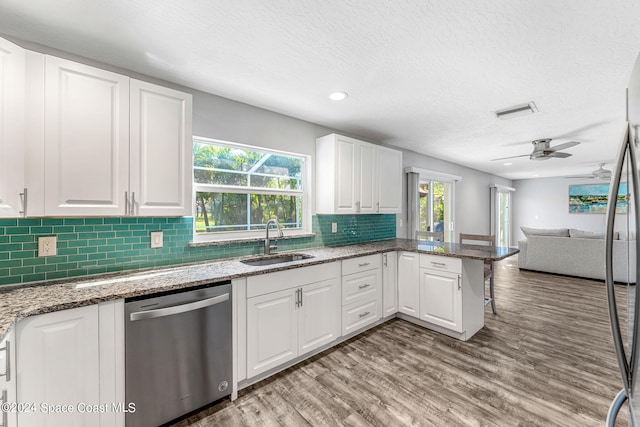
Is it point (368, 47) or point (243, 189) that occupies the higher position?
point (368, 47)

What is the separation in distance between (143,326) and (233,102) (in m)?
1.97

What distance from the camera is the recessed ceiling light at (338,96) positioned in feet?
8.03

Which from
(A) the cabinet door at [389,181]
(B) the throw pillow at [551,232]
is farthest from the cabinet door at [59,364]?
(B) the throw pillow at [551,232]

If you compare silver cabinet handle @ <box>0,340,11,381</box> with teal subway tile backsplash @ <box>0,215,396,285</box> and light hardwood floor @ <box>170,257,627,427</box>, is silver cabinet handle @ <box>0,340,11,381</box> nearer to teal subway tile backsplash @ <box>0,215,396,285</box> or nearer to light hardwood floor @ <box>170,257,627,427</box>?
teal subway tile backsplash @ <box>0,215,396,285</box>

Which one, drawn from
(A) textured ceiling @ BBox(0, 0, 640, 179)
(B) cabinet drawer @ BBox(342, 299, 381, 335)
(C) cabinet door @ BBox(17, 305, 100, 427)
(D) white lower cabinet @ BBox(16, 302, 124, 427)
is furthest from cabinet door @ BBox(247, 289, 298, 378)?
(A) textured ceiling @ BBox(0, 0, 640, 179)

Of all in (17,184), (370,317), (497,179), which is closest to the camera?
(17,184)

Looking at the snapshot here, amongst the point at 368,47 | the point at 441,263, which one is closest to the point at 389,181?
the point at 441,263

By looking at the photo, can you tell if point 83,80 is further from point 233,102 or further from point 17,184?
point 233,102

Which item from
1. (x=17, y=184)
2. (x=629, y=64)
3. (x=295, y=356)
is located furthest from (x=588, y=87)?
(x=17, y=184)

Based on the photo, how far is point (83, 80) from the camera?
161 centimetres

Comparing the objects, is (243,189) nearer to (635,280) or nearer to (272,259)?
(272,259)

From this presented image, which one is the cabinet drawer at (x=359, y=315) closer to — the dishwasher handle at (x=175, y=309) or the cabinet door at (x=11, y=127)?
the dishwasher handle at (x=175, y=309)

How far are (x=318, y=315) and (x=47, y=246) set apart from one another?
6.42ft

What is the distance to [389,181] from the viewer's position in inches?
146
